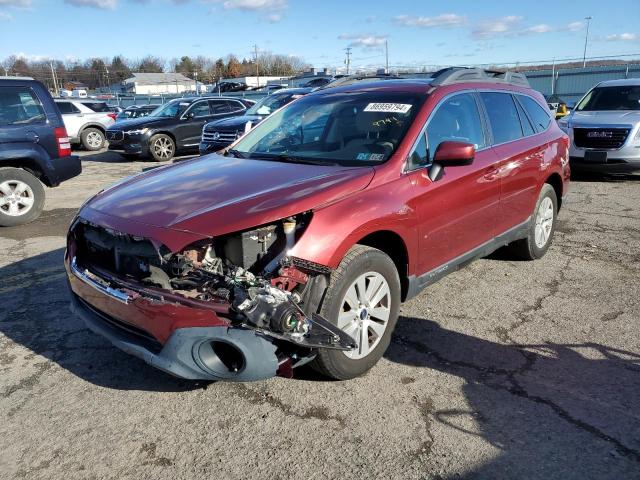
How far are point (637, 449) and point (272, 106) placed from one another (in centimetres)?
1165

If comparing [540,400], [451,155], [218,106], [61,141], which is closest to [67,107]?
[218,106]

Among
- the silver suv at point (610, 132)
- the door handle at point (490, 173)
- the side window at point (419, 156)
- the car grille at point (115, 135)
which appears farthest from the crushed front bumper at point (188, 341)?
the car grille at point (115, 135)

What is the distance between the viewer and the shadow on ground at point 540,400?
8.37 feet

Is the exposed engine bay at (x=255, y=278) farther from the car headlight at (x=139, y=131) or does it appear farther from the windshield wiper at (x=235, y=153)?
the car headlight at (x=139, y=131)

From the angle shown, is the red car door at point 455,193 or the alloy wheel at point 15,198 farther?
the alloy wheel at point 15,198

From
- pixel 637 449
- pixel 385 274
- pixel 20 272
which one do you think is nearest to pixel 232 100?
pixel 20 272

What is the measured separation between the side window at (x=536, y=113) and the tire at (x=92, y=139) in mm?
16094

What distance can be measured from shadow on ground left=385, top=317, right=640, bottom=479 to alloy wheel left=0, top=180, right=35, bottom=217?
6143mm

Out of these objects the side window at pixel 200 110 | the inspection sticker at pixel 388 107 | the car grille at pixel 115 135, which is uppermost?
the inspection sticker at pixel 388 107

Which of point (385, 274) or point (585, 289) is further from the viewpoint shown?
point (585, 289)

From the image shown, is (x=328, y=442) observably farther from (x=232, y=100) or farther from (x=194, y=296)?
(x=232, y=100)

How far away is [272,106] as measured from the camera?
1307 centimetres

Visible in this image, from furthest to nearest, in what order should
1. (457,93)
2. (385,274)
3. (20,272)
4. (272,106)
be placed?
(272,106) < (20,272) < (457,93) < (385,274)

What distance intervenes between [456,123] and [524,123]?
1330mm
